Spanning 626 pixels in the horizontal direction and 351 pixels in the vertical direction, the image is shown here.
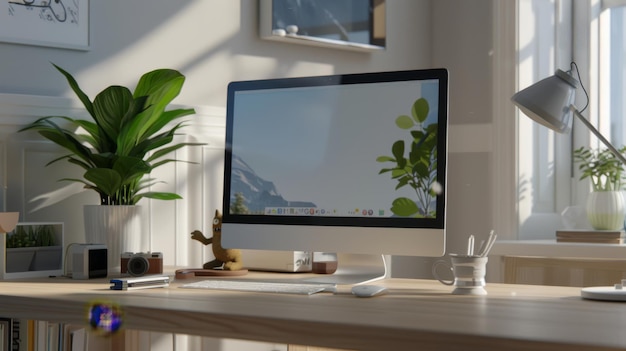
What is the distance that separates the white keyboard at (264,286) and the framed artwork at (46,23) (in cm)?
90

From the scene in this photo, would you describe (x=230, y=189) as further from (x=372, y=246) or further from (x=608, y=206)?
(x=608, y=206)

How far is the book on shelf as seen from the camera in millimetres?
3188

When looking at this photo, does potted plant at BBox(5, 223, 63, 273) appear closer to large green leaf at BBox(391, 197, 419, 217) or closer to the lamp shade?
large green leaf at BBox(391, 197, 419, 217)

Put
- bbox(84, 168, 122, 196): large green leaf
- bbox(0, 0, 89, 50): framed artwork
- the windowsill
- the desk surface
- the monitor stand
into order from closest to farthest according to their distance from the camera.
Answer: the desk surface < the monitor stand < bbox(84, 168, 122, 196): large green leaf < bbox(0, 0, 89, 50): framed artwork < the windowsill

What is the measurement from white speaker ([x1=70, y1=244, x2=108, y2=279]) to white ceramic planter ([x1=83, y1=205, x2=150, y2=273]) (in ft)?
0.36

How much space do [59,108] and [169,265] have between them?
0.57m

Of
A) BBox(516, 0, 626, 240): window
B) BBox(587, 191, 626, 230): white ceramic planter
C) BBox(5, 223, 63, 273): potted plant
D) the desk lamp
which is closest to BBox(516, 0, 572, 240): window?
BBox(516, 0, 626, 240): window

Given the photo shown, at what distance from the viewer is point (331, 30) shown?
3.33m

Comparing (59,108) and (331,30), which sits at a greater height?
(331,30)

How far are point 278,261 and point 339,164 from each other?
409 mm

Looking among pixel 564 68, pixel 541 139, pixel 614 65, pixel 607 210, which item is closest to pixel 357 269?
pixel 607 210

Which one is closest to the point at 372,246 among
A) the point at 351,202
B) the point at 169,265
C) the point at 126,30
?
the point at 351,202

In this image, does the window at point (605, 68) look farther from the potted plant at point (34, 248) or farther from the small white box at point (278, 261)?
the potted plant at point (34, 248)

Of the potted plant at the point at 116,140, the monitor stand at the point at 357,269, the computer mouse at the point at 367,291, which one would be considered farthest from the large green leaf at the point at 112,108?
the computer mouse at the point at 367,291
